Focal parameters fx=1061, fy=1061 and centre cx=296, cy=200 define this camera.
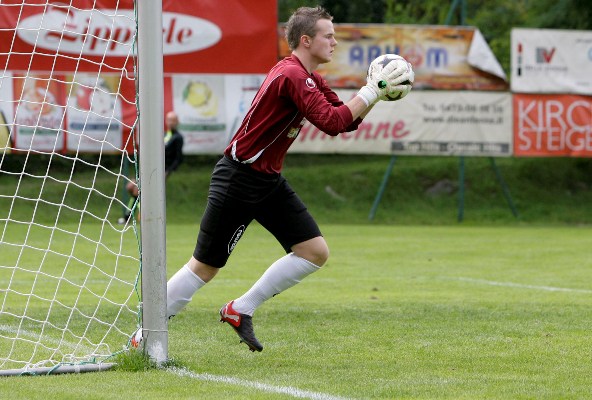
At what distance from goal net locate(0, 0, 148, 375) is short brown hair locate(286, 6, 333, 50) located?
0.91 meters

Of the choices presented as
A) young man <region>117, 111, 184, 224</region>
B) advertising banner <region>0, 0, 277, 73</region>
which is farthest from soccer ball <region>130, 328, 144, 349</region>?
young man <region>117, 111, 184, 224</region>

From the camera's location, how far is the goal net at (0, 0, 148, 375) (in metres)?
6.75

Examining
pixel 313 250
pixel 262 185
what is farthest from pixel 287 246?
pixel 262 185

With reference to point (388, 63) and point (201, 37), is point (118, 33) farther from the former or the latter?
point (388, 63)

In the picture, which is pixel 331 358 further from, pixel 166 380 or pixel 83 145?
pixel 83 145

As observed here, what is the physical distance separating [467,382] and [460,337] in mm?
1675

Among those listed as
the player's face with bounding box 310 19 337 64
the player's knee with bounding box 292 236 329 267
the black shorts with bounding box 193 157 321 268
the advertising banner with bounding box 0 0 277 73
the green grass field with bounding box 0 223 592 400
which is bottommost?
the advertising banner with bounding box 0 0 277 73

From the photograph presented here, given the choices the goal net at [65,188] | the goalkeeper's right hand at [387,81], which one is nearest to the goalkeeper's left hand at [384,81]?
the goalkeeper's right hand at [387,81]

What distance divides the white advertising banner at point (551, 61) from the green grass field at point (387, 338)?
8363 millimetres

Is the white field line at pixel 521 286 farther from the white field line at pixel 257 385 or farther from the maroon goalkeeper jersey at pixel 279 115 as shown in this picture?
the white field line at pixel 257 385

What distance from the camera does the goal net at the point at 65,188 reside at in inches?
266

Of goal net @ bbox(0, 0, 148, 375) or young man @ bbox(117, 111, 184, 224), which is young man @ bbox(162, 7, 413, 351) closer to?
goal net @ bbox(0, 0, 148, 375)

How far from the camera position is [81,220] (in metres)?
8.39

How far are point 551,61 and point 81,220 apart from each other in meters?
15.1
